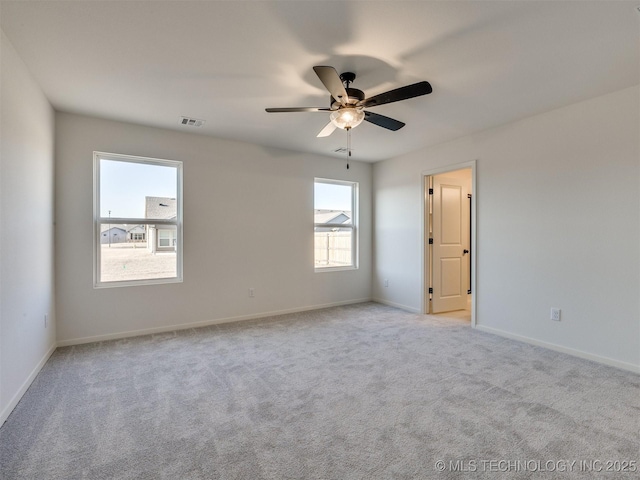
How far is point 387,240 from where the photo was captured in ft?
17.9

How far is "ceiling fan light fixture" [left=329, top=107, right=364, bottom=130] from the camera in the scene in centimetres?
257

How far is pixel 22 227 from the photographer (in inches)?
95.2

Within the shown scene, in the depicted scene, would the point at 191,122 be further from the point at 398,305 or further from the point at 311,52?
the point at 398,305

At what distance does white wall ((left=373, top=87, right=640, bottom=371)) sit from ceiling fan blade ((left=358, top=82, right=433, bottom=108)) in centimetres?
197

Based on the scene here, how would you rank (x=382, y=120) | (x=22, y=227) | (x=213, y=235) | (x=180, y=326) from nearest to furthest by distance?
(x=22, y=227) → (x=382, y=120) → (x=180, y=326) → (x=213, y=235)

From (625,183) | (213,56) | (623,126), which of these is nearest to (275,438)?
(213,56)

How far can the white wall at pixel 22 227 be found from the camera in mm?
2088

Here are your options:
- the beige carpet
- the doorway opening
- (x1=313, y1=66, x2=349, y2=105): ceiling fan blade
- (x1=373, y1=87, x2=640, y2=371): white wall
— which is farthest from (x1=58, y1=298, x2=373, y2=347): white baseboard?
(x1=313, y1=66, x2=349, y2=105): ceiling fan blade

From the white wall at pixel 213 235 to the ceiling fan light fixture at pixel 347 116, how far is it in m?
2.20

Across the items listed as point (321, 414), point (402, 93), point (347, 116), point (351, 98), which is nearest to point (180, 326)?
point (321, 414)

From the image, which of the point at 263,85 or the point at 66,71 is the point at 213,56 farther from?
the point at 66,71

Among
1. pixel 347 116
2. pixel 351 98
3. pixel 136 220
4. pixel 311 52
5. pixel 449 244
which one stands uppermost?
pixel 311 52

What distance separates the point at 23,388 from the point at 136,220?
201cm

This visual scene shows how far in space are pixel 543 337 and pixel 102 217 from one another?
510 centimetres
